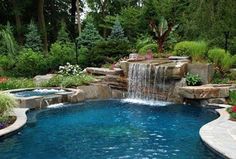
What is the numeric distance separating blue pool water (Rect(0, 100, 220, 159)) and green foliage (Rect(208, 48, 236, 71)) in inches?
115

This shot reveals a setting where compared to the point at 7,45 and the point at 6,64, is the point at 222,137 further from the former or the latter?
the point at 7,45

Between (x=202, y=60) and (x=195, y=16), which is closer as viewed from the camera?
(x=195, y=16)

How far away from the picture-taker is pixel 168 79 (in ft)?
49.9

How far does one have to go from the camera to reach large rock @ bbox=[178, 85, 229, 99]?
13.6m

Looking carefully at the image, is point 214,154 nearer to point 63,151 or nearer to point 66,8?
point 63,151

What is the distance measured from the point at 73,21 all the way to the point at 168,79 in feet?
60.2

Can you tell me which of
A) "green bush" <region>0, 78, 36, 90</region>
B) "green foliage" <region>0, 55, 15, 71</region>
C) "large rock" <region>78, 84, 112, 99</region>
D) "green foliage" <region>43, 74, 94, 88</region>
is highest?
"green foliage" <region>0, 55, 15, 71</region>

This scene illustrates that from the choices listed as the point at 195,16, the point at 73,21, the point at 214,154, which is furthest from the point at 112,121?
the point at 73,21

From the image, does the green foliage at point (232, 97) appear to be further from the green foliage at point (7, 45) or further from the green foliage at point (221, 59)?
the green foliage at point (7, 45)

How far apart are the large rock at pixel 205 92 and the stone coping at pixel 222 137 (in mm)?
2813

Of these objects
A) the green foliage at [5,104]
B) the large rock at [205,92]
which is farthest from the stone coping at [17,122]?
the large rock at [205,92]

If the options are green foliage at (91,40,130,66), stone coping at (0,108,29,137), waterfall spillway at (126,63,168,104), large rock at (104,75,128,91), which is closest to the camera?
stone coping at (0,108,29,137)

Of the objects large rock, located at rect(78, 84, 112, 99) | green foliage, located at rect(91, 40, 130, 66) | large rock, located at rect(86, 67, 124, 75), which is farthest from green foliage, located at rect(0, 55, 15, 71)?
large rock, located at rect(78, 84, 112, 99)

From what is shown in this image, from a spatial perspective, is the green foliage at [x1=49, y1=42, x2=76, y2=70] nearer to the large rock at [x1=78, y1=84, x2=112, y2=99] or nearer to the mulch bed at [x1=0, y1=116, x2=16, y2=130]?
the large rock at [x1=78, y1=84, x2=112, y2=99]
